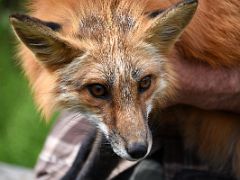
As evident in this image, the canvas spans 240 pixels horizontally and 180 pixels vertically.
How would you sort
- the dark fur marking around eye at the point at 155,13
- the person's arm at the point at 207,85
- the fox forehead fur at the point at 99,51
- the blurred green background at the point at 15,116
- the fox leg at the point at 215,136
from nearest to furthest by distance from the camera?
1. the fox forehead fur at the point at 99,51
2. the dark fur marking around eye at the point at 155,13
3. the person's arm at the point at 207,85
4. the fox leg at the point at 215,136
5. the blurred green background at the point at 15,116

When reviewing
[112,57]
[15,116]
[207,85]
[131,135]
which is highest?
[112,57]

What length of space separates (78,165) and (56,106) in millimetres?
774

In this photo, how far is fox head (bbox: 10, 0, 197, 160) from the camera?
121 inches

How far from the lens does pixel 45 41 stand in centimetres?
310

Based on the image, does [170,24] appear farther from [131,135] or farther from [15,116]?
[15,116]

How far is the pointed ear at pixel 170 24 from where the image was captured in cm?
312

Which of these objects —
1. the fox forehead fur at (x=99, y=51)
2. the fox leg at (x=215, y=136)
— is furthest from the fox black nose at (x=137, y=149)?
the fox leg at (x=215, y=136)

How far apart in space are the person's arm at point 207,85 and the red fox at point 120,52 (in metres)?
0.05

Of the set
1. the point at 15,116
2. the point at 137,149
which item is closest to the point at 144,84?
the point at 137,149

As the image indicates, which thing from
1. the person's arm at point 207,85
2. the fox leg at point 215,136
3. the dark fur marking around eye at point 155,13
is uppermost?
the dark fur marking around eye at point 155,13

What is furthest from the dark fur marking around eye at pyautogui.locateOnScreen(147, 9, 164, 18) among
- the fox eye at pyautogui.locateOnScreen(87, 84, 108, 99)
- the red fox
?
the fox eye at pyautogui.locateOnScreen(87, 84, 108, 99)

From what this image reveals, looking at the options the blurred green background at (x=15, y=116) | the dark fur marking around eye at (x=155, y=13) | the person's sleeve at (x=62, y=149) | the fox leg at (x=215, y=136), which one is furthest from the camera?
the blurred green background at (x=15, y=116)

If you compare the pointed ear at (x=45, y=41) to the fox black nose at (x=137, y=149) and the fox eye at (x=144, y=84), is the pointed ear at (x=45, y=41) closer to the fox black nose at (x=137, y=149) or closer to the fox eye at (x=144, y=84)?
the fox eye at (x=144, y=84)

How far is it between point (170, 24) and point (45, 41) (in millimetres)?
529
